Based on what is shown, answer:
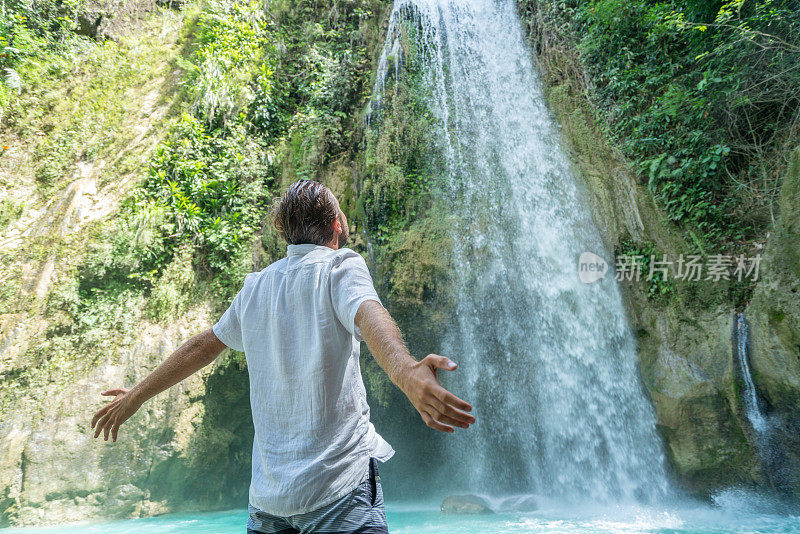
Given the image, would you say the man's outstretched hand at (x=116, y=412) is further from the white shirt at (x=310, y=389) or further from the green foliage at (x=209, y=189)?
the green foliage at (x=209, y=189)

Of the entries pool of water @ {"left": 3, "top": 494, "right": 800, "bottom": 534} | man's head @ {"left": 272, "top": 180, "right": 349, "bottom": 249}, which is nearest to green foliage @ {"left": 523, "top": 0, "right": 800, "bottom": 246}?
pool of water @ {"left": 3, "top": 494, "right": 800, "bottom": 534}

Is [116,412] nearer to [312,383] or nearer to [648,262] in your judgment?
[312,383]

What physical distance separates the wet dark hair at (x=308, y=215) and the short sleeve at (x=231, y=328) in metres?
0.25

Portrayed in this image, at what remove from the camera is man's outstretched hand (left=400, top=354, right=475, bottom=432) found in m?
0.85

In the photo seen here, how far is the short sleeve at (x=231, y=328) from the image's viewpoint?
1407 millimetres

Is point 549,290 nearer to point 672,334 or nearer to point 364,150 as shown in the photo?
point 672,334

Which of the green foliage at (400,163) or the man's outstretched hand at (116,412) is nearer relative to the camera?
the man's outstretched hand at (116,412)

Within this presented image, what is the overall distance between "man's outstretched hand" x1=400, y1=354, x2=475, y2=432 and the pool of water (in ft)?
14.9

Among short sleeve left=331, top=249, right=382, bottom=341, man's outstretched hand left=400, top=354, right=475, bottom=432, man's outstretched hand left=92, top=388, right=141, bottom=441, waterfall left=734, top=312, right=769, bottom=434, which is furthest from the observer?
waterfall left=734, top=312, right=769, bottom=434

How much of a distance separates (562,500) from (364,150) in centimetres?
562

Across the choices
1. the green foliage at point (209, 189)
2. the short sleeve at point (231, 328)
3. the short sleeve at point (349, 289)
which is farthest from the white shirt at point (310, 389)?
the green foliage at point (209, 189)

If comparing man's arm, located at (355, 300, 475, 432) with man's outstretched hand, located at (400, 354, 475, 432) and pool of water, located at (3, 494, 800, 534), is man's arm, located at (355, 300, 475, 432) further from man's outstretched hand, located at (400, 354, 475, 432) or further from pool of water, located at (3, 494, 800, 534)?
pool of water, located at (3, 494, 800, 534)

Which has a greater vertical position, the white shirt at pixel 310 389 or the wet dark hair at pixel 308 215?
the wet dark hair at pixel 308 215

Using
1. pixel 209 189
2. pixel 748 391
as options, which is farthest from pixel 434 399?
pixel 209 189
